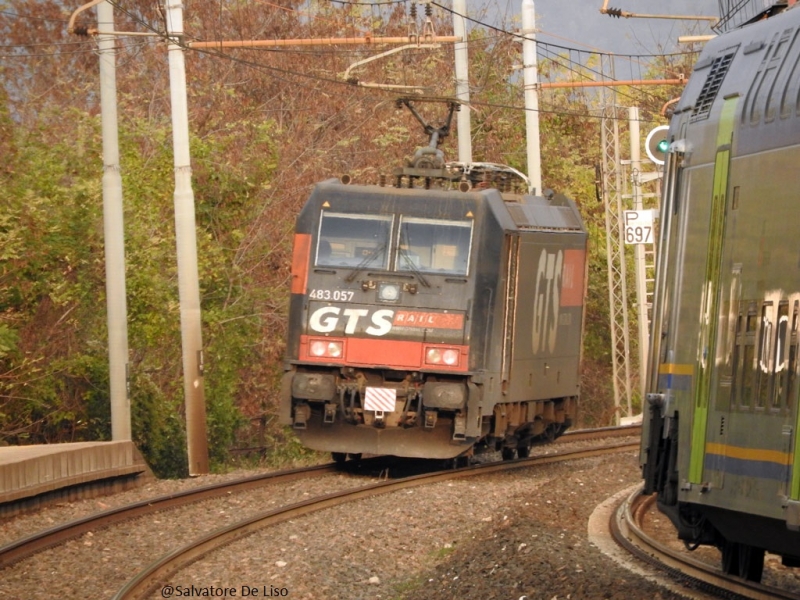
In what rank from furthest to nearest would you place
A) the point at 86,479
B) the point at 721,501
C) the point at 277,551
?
the point at 86,479, the point at 277,551, the point at 721,501

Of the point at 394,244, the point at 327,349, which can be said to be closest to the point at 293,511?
the point at 327,349

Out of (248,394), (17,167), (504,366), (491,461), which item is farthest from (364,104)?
(504,366)

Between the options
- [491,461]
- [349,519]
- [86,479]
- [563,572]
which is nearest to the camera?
[563,572]

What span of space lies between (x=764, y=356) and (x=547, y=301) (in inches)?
414

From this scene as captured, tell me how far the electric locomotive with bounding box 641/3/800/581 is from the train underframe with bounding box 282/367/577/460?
6.96m

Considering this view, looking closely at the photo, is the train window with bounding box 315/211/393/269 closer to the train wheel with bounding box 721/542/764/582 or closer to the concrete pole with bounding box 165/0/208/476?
the concrete pole with bounding box 165/0/208/476

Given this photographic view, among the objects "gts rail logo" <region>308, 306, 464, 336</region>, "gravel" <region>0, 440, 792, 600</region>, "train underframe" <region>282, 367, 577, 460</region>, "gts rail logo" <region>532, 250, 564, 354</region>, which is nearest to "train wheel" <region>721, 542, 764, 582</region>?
"gravel" <region>0, 440, 792, 600</region>

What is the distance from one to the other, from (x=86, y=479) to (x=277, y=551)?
14.4ft

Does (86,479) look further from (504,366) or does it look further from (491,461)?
(491,461)

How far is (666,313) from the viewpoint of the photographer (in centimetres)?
905

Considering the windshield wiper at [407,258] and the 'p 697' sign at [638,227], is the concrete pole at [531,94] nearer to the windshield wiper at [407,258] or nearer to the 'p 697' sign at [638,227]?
the 'p 697' sign at [638,227]

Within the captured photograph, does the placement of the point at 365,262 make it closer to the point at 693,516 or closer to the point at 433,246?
the point at 433,246

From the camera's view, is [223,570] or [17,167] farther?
[17,167]

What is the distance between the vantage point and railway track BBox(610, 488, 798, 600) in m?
9.17
